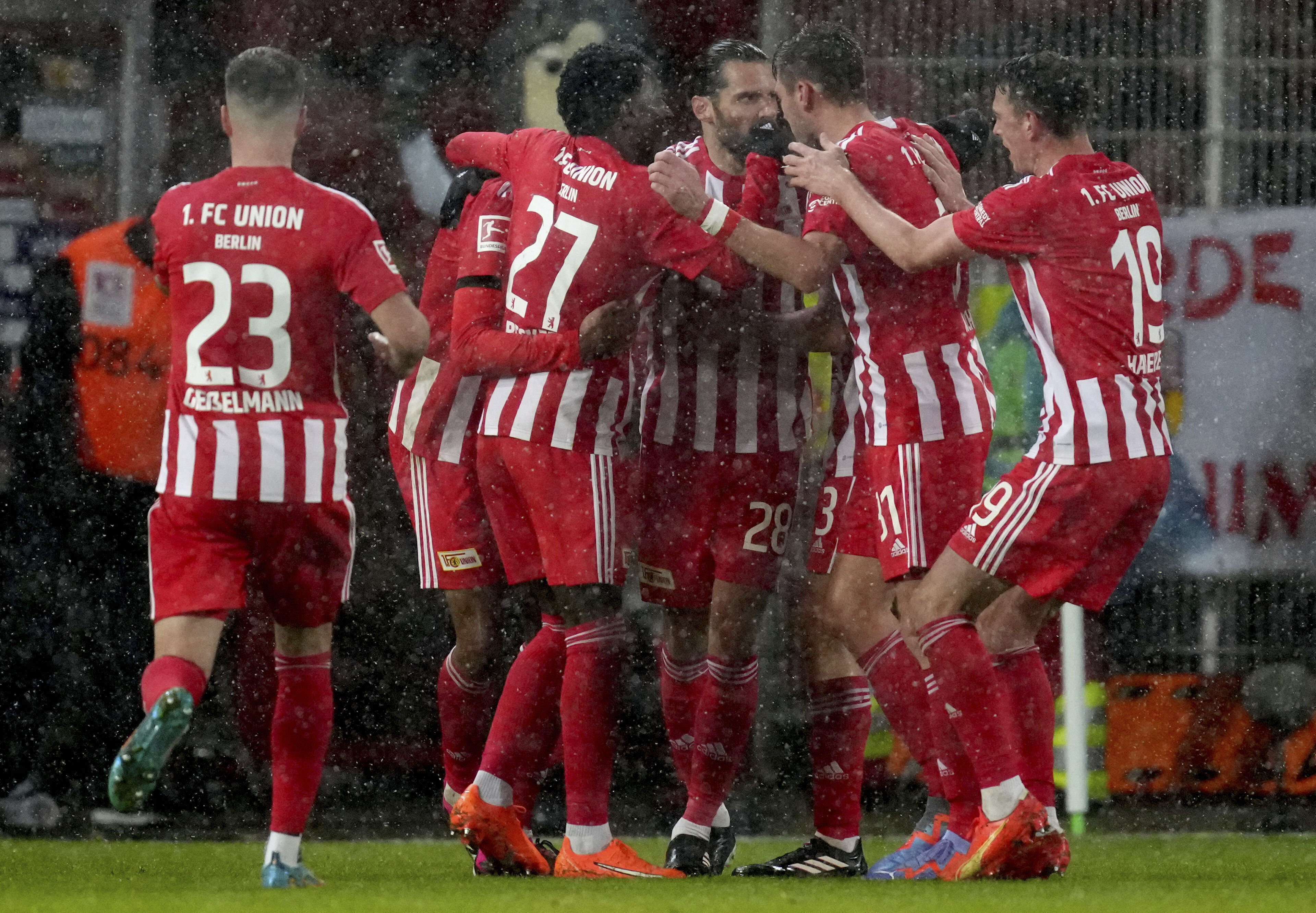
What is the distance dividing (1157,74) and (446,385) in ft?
→ 10.6

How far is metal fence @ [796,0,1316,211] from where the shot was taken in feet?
24.1

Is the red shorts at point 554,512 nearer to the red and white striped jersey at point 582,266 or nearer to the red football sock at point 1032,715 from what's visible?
the red and white striped jersey at point 582,266

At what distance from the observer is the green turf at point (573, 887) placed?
4086mm

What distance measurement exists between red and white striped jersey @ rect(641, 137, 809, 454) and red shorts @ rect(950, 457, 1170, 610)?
0.82 m

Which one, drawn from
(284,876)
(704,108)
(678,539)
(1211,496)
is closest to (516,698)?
(678,539)

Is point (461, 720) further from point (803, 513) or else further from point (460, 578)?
point (803, 513)

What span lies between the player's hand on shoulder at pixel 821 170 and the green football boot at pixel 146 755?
192cm

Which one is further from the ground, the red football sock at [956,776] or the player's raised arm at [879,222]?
the player's raised arm at [879,222]

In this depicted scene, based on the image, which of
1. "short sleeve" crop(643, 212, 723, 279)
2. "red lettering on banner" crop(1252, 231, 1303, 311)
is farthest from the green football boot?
"red lettering on banner" crop(1252, 231, 1303, 311)

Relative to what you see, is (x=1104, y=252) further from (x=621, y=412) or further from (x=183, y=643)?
(x=183, y=643)

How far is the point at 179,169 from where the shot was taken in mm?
7250

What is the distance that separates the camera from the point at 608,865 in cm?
504

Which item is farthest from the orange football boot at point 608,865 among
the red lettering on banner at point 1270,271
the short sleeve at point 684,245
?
the red lettering on banner at point 1270,271

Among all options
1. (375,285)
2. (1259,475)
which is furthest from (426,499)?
(1259,475)
